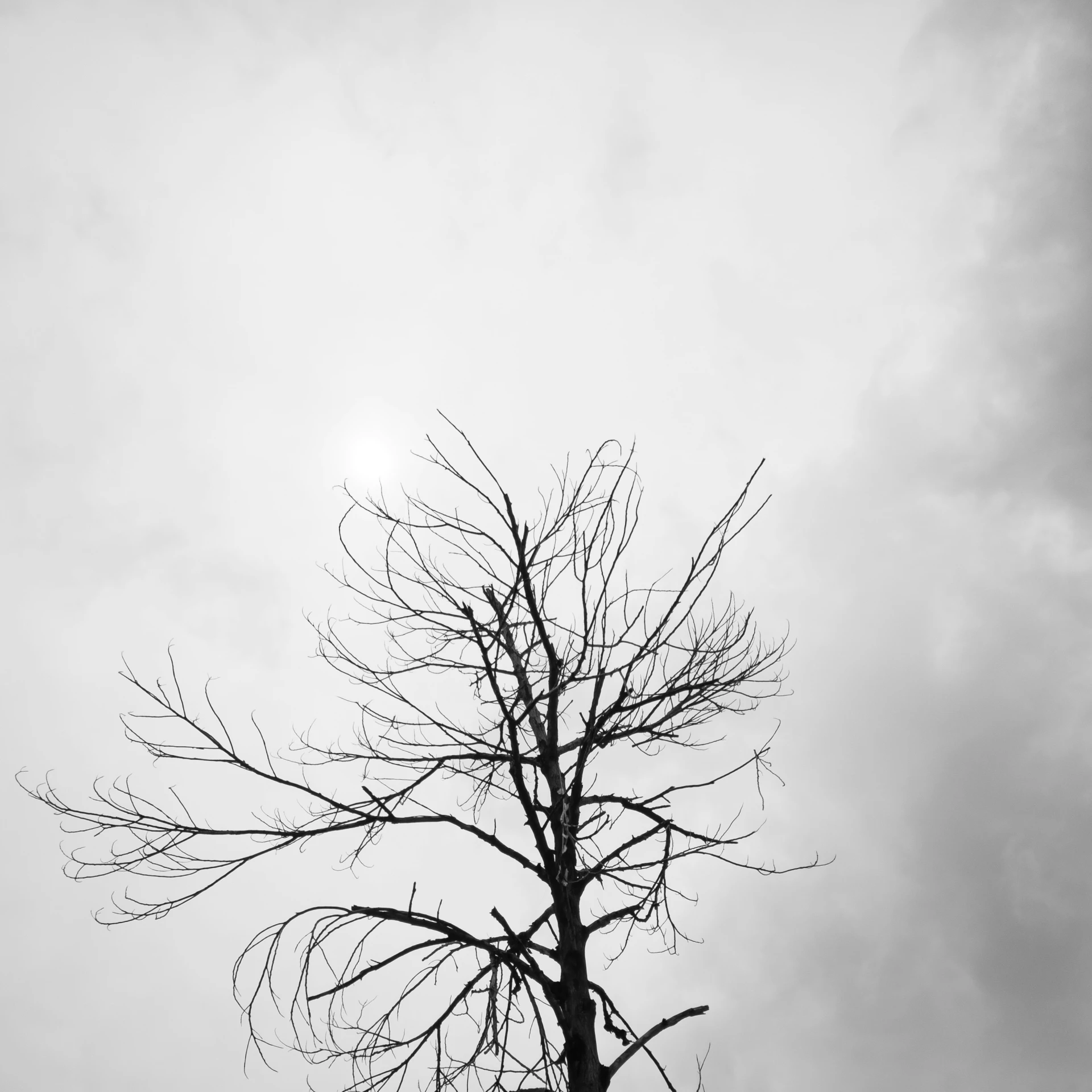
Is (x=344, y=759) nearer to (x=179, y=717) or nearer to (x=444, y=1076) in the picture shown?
(x=179, y=717)

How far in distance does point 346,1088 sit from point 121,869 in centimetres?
161

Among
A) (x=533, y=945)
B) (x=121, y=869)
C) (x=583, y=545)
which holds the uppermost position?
(x=583, y=545)

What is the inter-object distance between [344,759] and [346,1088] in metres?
1.73

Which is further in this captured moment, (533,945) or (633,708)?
(633,708)

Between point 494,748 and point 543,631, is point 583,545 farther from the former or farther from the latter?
point 494,748

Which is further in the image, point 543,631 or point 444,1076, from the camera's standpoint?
point 543,631

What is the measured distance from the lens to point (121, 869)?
13.6ft

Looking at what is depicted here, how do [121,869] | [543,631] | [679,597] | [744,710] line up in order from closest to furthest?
1. [679,597]
2. [121,869]
3. [543,631]
4. [744,710]

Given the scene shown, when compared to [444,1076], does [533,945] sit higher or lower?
higher

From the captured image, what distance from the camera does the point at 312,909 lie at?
420cm

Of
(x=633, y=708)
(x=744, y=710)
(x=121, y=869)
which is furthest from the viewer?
(x=744, y=710)

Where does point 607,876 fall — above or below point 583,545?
below

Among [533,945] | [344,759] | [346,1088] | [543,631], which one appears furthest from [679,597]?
[346,1088]

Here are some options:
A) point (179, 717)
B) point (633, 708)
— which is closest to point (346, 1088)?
point (179, 717)
